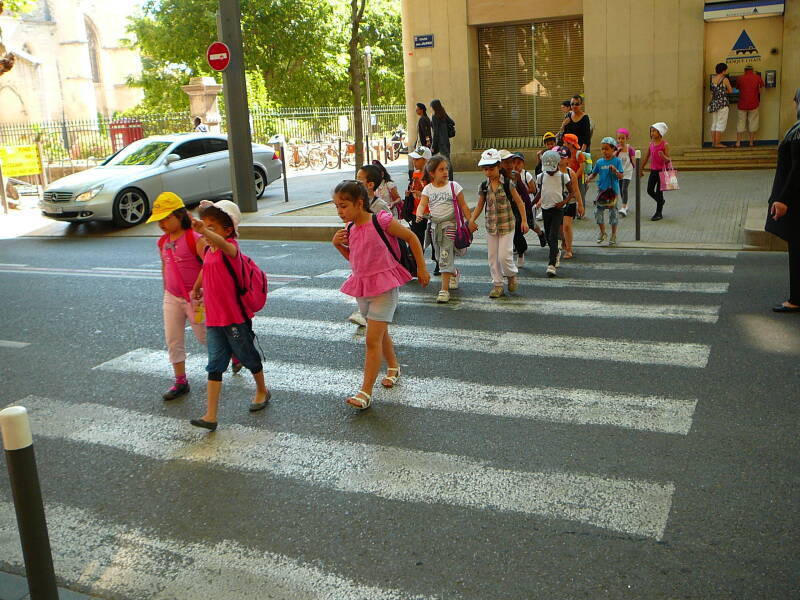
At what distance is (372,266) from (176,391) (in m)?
1.81

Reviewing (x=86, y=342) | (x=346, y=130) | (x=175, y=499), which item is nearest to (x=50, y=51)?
(x=346, y=130)

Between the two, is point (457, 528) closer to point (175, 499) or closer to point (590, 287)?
point (175, 499)

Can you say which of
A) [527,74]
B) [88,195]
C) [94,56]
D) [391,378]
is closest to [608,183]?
[391,378]

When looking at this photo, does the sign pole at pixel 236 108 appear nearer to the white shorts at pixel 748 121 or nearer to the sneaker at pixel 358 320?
the sneaker at pixel 358 320

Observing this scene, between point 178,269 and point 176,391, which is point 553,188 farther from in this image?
point 176,391

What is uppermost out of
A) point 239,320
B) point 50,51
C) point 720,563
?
point 50,51

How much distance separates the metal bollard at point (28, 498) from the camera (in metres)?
3.02

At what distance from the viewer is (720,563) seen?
373cm

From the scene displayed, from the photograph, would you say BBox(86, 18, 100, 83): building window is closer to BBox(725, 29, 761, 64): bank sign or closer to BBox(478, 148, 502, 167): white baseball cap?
BBox(725, 29, 761, 64): bank sign

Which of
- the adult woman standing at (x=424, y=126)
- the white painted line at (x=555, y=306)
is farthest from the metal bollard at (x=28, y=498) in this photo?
the adult woman standing at (x=424, y=126)

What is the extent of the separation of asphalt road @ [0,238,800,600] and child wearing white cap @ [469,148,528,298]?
0.34 metres

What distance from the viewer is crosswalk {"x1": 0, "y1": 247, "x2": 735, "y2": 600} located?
405 centimetres

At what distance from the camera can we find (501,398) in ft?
19.7

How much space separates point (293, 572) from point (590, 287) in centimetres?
638
